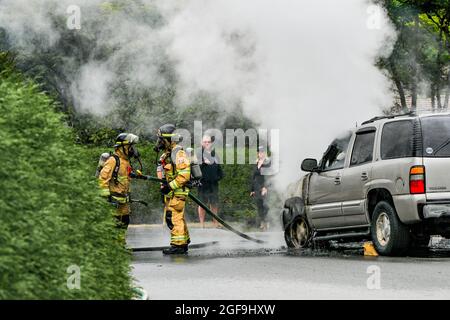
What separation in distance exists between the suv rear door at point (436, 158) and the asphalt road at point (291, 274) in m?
0.83

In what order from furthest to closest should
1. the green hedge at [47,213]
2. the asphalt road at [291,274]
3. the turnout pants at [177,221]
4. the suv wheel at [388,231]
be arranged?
1. the turnout pants at [177,221]
2. the suv wheel at [388,231]
3. the asphalt road at [291,274]
4. the green hedge at [47,213]

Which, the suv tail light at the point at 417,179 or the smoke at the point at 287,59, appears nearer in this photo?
the suv tail light at the point at 417,179

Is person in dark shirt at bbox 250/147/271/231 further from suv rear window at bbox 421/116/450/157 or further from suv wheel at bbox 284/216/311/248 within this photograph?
suv rear window at bbox 421/116/450/157

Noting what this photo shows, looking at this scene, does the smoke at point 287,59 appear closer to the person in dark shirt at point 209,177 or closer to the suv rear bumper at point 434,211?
the person in dark shirt at point 209,177

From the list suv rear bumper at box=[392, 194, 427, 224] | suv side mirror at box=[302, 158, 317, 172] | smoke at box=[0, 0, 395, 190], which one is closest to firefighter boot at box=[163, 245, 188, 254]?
suv side mirror at box=[302, 158, 317, 172]

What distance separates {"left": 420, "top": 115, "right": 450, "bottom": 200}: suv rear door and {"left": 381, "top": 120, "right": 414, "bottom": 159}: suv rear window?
0.63 ft

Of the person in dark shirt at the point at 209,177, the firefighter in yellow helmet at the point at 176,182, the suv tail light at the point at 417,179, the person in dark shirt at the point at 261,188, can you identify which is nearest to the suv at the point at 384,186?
the suv tail light at the point at 417,179

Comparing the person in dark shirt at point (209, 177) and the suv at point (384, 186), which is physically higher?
the person in dark shirt at point (209, 177)

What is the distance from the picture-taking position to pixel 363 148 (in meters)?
16.5

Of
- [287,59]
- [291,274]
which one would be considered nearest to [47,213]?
[291,274]

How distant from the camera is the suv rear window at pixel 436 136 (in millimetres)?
15172

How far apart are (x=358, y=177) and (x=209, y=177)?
10.7 meters

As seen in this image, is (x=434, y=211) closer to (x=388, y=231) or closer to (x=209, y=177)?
(x=388, y=231)

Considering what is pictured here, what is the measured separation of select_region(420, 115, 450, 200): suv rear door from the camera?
15031 millimetres
